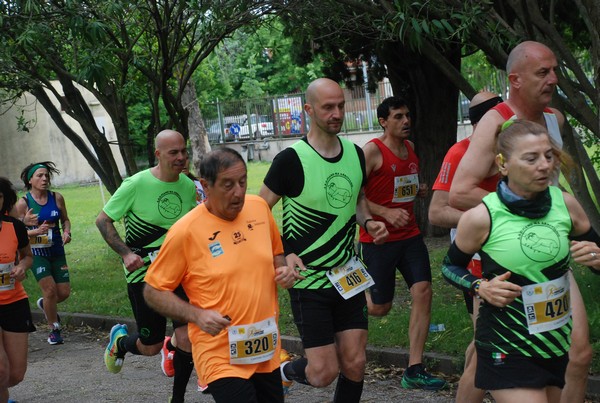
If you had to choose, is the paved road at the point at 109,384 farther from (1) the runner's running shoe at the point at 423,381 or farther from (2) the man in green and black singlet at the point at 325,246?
(2) the man in green and black singlet at the point at 325,246

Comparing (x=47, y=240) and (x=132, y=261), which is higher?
(x=132, y=261)

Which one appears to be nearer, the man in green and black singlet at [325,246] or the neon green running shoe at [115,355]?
the man in green and black singlet at [325,246]

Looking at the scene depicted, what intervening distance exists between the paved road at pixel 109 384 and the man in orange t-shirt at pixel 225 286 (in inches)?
100

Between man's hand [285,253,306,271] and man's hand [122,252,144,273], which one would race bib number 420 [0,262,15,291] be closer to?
man's hand [122,252,144,273]

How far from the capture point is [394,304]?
10.3 meters

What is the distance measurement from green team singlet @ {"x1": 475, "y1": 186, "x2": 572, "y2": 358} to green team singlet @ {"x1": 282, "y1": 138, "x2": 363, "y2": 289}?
1.84m

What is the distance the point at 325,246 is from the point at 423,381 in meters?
1.72

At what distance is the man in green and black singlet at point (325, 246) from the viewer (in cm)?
606

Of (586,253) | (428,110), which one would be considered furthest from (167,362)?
(428,110)

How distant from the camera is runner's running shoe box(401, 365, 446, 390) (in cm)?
728

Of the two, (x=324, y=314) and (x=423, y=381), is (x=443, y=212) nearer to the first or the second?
(x=324, y=314)

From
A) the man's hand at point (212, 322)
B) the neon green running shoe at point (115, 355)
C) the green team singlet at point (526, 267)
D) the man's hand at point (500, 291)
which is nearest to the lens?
the man's hand at point (500, 291)

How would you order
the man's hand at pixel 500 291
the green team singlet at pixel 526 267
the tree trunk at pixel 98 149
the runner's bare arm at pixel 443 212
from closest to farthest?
the man's hand at pixel 500 291 → the green team singlet at pixel 526 267 → the runner's bare arm at pixel 443 212 → the tree trunk at pixel 98 149

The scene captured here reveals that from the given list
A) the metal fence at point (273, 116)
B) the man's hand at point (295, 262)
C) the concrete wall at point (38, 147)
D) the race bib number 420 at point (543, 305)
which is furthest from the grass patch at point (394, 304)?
the concrete wall at point (38, 147)
